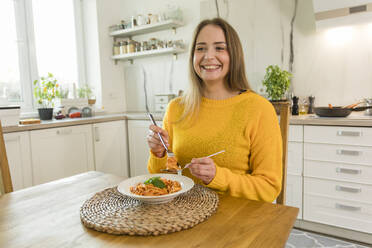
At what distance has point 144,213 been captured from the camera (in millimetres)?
711

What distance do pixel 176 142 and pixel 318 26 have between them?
71.0 inches

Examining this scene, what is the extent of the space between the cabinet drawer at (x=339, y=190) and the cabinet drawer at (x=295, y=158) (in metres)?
0.09

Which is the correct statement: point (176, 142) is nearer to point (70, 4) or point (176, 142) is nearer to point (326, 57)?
point (326, 57)

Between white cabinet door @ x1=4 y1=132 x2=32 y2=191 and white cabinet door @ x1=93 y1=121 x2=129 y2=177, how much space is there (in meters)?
0.67

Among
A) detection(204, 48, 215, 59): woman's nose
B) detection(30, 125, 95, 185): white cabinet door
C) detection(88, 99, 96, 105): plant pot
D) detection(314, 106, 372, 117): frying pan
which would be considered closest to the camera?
detection(204, 48, 215, 59): woman's nose

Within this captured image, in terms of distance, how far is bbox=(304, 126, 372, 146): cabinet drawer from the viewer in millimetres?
1871

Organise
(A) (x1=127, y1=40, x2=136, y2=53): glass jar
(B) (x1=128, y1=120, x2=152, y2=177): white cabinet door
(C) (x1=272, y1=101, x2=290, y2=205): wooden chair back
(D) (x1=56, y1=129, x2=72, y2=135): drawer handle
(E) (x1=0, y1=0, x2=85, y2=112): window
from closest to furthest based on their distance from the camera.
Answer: (C) (x1=272, y1=101, x2=290, y2=205): wooden chair back < (D) (x1=56, y1=129, x2=72, y2=135): drawer handle < (E) (x1=0, y1=0, x2=85, y2=112): window < (B) (x1=128, y1=120, x2=152, y2=177): white cabinet door < (A) (x1=127, y1=40, x2=136, y2=53): glass jar

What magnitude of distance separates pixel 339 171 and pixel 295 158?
0.30m

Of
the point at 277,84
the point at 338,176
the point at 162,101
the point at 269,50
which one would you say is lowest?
the point at 338,176

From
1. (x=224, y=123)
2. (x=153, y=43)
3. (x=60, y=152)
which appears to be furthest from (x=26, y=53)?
(x=224, y=123)

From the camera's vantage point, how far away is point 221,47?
1.24 m

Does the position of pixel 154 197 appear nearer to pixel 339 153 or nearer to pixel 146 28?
pixel 339 153

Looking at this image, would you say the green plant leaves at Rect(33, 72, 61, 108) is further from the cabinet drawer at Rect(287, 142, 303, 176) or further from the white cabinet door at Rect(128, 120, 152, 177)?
the cabinet drawer at Rect(287, 142, 303, 176)

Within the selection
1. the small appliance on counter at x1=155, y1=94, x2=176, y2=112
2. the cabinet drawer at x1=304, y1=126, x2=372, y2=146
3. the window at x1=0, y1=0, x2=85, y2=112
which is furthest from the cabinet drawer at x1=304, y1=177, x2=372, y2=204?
the window at x1=0, y1=0, x2=85, y2=112
